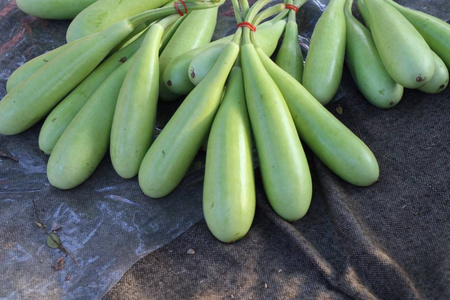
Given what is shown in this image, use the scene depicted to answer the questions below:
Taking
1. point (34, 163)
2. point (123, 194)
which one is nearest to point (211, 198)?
point (123, 194)

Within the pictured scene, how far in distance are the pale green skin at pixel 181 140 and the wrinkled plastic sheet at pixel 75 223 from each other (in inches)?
2.9

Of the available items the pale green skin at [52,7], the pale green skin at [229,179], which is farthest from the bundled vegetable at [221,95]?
Answer: the pale green skin at [52,7]

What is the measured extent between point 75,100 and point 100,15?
13.0 inches

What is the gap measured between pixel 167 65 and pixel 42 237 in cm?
54

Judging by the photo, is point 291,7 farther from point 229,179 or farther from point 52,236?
point 52,236

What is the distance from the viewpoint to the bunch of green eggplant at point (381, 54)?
3.83 ft

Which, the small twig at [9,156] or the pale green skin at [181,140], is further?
the small twig at [9,156]

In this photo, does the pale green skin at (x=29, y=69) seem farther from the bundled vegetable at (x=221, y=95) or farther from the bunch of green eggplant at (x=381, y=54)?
the bunch of green eggplant at (x=381, y=54)

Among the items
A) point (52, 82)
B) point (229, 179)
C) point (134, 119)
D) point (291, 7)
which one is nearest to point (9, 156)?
point (52, 82)

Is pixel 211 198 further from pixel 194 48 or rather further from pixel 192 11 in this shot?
pixel 192 11

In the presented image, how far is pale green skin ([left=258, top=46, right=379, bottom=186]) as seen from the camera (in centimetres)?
108

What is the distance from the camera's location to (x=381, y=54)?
1.23 metres

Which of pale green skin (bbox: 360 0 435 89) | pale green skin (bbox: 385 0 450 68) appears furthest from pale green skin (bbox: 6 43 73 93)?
pale green skin (bbox: 385 0 450 68)

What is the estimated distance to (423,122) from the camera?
1268mm
